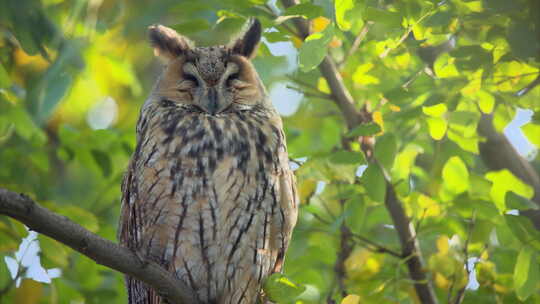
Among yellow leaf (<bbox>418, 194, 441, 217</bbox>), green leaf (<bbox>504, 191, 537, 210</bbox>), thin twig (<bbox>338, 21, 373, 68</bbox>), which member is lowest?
green leaf (<bbox>504, 191, 537, 210</bbox>)

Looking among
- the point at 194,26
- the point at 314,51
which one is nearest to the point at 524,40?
the point at 314,51

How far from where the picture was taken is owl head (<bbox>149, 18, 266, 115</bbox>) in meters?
2.69

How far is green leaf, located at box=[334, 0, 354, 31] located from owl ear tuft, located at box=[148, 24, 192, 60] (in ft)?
3.25

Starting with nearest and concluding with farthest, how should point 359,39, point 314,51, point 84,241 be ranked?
1. point 84,241
2. point 314,51
3. point 359,39

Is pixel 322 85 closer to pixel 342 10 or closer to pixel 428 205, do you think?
pixel 428 205

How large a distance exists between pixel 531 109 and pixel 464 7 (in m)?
0.62

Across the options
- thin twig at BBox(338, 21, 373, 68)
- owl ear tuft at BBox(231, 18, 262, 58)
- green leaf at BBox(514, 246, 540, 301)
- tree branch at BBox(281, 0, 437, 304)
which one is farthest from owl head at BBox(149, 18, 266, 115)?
green leaf at BBox(514, 246, 540, 301)

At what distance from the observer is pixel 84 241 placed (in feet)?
5.44

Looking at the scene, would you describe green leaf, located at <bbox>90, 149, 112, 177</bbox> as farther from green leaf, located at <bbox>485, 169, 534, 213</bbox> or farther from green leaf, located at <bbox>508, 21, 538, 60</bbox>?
green leaf, located at <bbox>508, 21, 538, 60</bbox>

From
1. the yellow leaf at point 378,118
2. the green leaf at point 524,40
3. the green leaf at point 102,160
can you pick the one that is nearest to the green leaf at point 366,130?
the yellow leaf at point 378,118

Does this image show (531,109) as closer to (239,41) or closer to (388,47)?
(388,47)

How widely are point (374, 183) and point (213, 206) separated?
602 mm

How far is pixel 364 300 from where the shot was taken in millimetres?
2391

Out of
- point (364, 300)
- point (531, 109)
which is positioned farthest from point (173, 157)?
point (531, 109)
